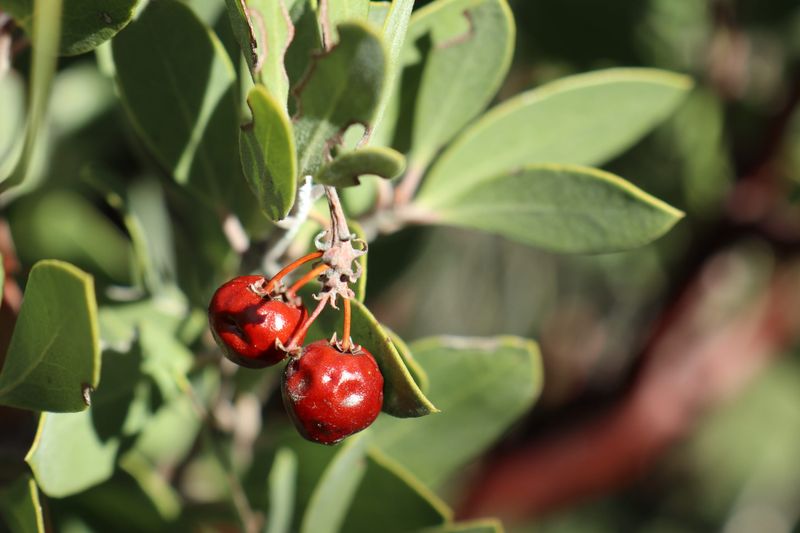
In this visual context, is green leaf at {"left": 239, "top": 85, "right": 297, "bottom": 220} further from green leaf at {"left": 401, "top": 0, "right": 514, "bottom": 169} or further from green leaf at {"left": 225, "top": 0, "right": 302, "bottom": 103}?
green leaf at {"left": 401, "top": 0, "right": 514, "bottom": 169}

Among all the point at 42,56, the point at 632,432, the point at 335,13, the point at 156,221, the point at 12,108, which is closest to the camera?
the point at 42,56

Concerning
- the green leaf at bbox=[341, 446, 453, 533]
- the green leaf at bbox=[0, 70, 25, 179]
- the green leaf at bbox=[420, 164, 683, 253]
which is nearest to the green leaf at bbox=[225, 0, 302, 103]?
the green leaf at bbox=[420, 164, 683, 253]

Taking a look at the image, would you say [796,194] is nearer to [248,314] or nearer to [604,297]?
[604,297]

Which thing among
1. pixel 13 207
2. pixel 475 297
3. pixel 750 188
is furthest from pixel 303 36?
pixel 475 297

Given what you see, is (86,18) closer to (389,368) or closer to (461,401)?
(389,368)

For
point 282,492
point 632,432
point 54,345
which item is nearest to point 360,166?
point 54,345
